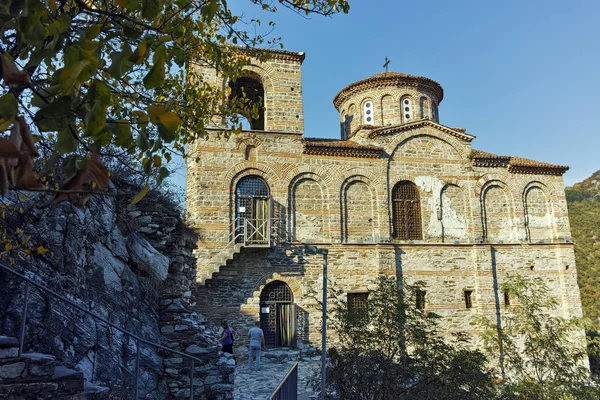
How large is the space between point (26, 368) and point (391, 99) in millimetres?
18871

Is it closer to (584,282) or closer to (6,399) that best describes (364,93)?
(6,399)

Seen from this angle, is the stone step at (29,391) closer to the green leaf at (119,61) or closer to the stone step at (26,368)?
the stone step at (26,368)

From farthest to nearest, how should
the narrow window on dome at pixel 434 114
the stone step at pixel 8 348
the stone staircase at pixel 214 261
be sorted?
the narrow window on dome at pixel 434 114, the stone staircase at pixel 214 261, the stone step at pixel 8 348

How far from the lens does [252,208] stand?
631 inches

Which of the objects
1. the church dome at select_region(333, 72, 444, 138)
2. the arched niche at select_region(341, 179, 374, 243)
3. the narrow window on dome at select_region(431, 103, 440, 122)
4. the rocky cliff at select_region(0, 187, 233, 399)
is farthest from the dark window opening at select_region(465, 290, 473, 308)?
the rocky cliff at select_region(0, 187, 233, 399)

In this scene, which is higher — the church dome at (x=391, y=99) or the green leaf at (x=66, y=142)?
the church dome at (x=391, y=99)

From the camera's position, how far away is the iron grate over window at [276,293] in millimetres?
15529

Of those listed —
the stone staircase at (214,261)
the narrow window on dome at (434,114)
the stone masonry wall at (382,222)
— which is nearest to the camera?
the stone staircase at (214,261)

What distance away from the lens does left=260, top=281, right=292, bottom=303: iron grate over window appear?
15.5 metres

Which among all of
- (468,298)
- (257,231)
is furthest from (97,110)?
(468,298)

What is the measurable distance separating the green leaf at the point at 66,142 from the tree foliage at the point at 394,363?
696 cm

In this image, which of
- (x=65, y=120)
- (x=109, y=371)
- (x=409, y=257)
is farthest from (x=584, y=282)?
(x=65, y=120)

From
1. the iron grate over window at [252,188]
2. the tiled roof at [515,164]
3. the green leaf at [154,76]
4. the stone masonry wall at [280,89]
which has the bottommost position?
the green leaf at [154,76]

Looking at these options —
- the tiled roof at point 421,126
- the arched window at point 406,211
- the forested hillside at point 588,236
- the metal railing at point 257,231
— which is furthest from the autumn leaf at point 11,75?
the forested hillside at point 588,236
